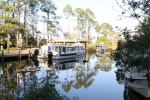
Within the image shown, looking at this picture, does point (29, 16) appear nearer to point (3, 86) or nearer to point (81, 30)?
point (81, 30)

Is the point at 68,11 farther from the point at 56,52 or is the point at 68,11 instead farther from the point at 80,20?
the point at 56,52

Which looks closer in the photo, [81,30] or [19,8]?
[19,8]

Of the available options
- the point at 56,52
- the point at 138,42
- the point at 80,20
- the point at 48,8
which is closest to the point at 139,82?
the point at 138,42

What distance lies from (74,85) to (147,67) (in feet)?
41.2

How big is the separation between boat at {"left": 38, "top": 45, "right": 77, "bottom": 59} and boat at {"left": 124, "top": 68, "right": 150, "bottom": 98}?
102ft

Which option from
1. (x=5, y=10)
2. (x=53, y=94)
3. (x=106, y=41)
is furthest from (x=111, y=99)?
(x=106, y=41)

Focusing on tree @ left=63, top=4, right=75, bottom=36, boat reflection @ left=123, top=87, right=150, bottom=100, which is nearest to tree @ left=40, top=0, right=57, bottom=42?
tree @ left=63, top=4, right=75, bottom=36

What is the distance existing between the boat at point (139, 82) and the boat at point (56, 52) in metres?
31.0

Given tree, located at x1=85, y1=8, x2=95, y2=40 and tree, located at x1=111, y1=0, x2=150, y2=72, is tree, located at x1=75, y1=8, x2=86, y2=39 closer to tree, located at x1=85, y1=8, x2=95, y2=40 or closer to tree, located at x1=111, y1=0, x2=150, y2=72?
tree, located at x1=85, y1=8, x2=95, y2=40

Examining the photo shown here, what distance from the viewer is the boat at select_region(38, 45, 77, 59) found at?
1908 inches

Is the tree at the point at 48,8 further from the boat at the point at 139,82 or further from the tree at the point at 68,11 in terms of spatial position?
the boat at the point at 139,82

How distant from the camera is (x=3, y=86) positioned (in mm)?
20203

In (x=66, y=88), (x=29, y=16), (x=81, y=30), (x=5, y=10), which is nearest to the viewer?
(x=66, y=88)

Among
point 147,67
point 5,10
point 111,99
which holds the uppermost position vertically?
point 5,10
